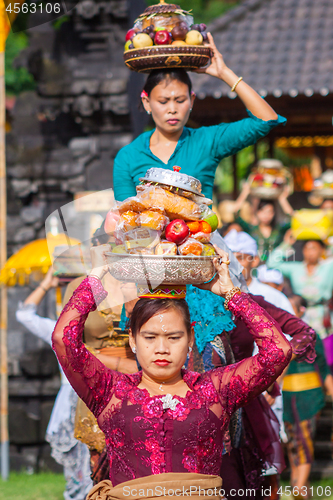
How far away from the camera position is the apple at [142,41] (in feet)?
9.39

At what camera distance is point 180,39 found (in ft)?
9.42

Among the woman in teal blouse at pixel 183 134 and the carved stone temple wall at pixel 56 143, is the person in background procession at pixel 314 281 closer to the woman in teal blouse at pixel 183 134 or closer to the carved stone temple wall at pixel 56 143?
the carved stone temple wall at pixel 56 143

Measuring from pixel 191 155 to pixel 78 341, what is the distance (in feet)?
3.88

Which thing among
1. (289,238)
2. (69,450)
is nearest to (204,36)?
(69,450)

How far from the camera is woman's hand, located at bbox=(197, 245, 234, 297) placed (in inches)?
90.4

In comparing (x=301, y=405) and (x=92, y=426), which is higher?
(x=92, y=426)

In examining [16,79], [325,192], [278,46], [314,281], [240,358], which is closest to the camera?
[240,358]

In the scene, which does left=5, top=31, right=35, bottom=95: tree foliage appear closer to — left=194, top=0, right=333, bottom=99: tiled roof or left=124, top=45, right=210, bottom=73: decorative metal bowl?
left=194, top=0, right=333, bottom=99: tiled roof

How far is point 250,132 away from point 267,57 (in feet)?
25.9

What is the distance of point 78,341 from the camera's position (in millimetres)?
2254

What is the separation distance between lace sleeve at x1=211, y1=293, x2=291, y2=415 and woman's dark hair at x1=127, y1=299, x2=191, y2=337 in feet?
0.67

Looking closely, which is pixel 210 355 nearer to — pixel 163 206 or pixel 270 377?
pixel 270 377

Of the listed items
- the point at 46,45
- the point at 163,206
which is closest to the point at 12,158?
the point at 46,45

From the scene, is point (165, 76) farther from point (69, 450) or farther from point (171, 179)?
point (69, 450)
